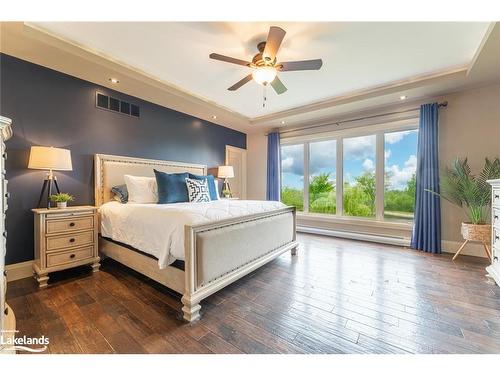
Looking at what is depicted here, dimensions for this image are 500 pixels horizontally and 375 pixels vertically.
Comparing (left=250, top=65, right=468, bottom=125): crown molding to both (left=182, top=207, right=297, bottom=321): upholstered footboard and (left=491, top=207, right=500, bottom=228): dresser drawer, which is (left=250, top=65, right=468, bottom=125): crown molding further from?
(left=182, top=207, right=297, bottom=321): upholstered footboard

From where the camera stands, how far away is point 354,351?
4.40 feet

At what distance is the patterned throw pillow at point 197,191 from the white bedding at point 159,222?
83cm

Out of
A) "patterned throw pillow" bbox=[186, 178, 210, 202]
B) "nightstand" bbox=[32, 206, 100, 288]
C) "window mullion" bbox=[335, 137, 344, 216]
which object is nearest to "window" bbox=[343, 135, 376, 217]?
"window mullion" bbox=[335, 137, 344, 216]

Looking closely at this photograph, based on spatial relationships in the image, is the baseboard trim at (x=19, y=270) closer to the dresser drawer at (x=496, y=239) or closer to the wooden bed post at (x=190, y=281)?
the wooden bed post at (x=190, y=281)

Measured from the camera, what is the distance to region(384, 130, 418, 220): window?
376 centimetres

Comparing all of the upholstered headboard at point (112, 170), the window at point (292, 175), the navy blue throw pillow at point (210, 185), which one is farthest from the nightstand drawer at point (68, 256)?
the window at point (292, 175)

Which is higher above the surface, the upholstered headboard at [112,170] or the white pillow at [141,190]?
the upholstered headboard at [112,170]

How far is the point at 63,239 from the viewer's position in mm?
2336

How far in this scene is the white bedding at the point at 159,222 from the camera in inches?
70.6
